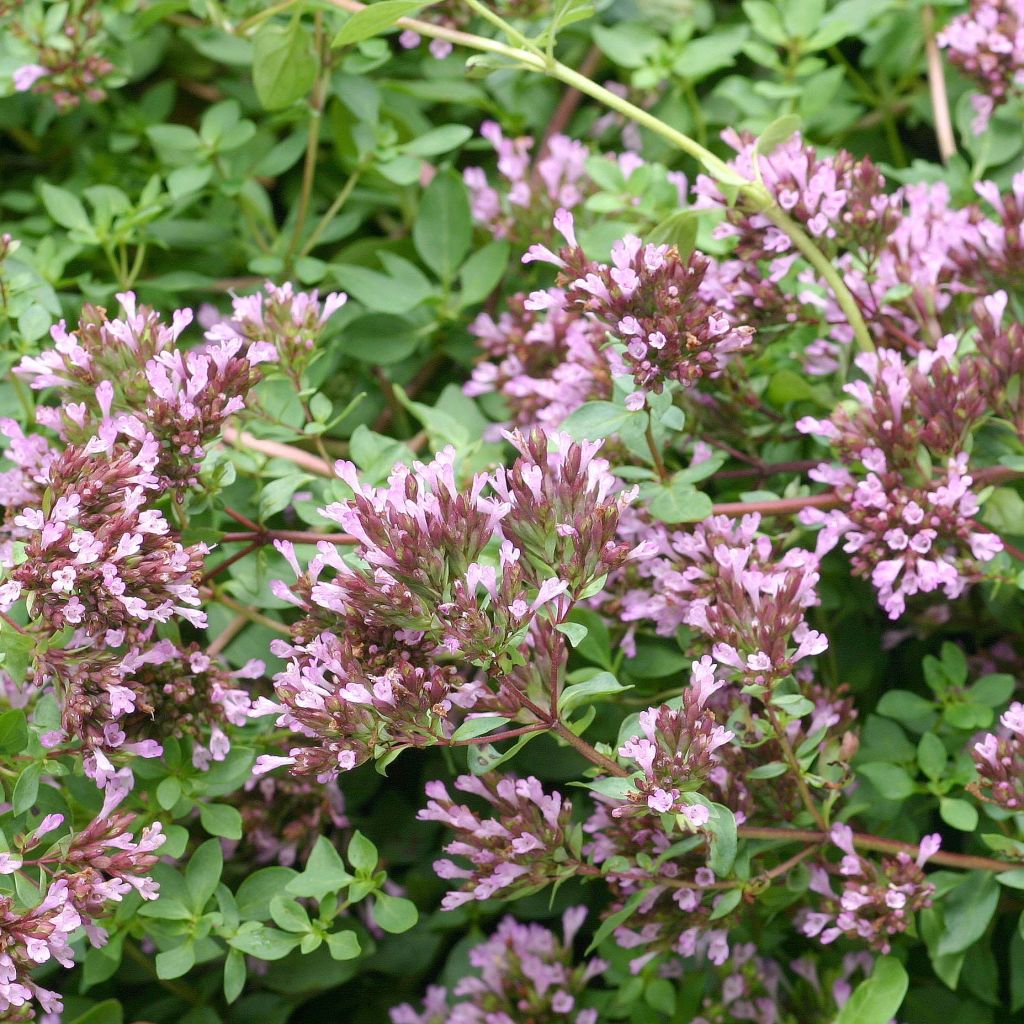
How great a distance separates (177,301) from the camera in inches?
73.1

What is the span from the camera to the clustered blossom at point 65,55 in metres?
1.69

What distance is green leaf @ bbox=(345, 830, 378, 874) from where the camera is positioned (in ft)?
4.24

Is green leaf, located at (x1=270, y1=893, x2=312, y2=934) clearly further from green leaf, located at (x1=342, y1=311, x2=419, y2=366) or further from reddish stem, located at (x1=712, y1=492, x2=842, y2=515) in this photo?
green leaf, located at (x1=342, y1=311, x2=419, y2=366)

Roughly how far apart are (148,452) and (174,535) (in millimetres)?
100

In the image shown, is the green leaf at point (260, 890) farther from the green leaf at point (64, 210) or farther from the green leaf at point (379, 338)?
the green leaf at point (64, 210)

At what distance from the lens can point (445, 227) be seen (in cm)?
178

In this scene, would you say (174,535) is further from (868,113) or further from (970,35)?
(868,113)

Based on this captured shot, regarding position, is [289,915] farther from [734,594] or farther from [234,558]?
[734,594]

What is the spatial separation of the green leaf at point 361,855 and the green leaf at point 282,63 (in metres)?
0.94

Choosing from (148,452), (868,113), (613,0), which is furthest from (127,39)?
(868,113)

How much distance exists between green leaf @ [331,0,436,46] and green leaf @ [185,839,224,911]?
0.85 meters

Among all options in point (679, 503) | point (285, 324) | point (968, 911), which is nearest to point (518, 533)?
point (679, 503)

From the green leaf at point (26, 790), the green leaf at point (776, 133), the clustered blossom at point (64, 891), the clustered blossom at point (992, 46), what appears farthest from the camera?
the clustered blossom at point (992, 46)

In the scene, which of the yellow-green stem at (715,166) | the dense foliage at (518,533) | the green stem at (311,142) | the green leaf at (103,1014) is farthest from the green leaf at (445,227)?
the green leaf at (103,1014)
